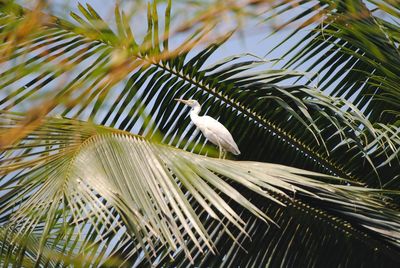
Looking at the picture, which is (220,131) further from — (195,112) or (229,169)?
(229,169)

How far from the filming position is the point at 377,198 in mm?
3512

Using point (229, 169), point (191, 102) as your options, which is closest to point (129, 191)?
point (229, 169)

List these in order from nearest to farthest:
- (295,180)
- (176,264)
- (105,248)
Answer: (295,180) < (105,248) < (176,264)

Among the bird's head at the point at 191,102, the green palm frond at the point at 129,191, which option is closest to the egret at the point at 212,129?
the bird's head at the point at 191,102

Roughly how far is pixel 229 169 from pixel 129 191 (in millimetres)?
460

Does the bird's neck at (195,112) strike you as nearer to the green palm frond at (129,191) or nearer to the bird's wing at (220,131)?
the bird's wing at (220,131)

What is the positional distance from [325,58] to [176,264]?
1346 mm

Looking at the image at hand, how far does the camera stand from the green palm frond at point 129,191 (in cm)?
220

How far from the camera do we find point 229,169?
2.69m

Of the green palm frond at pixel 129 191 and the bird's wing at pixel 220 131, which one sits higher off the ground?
the bird's wing at pixel 220 131

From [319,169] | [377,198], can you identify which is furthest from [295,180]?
[319,169]

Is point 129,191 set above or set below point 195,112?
below

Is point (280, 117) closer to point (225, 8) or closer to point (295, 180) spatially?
point (295, 180)

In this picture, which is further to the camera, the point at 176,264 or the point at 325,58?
the point at 325,58
